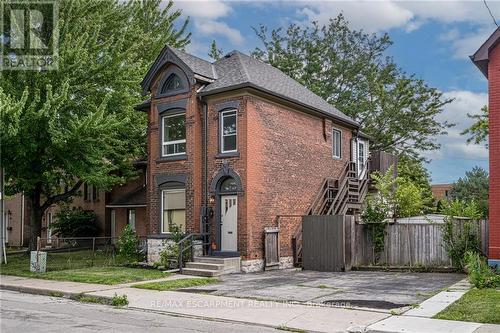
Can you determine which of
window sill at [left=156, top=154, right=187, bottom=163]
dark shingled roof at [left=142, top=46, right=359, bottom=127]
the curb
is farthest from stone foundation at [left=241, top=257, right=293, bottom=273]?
the curb

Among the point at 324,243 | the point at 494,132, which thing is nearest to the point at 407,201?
the point at 324,243

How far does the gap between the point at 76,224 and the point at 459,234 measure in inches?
845

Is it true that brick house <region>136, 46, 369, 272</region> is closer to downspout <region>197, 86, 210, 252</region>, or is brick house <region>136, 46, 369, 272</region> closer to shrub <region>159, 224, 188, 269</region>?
downspout <region>197, 86, 210, 252</region>

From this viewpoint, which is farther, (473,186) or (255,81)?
(473,186)

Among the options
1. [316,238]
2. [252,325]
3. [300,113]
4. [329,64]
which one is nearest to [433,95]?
[329,64]

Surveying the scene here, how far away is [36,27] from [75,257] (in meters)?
10.4

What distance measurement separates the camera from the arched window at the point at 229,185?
19.8 meters

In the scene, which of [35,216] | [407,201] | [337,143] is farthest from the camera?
[407,201]

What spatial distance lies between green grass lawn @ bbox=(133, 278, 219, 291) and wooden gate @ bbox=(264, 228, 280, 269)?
3351mm

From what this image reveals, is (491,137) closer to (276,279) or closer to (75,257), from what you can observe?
(276,279)

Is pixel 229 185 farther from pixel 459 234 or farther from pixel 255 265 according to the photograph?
pixel 459 234

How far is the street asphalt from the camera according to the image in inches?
376

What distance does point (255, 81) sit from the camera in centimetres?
2036

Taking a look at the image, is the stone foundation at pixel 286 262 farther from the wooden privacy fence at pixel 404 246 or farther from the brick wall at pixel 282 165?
the wooden privacy fence at pixel 404 246
